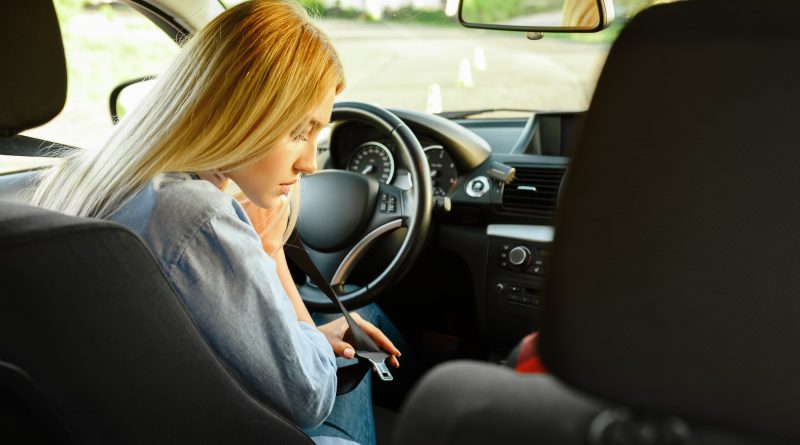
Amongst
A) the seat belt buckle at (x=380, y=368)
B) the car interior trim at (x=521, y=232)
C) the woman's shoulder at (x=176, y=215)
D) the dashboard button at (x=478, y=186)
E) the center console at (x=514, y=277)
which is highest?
the woman's shoulder at (x=176, y=215)

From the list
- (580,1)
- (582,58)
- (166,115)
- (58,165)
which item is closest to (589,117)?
(166,115)

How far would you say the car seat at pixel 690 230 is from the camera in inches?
29.7

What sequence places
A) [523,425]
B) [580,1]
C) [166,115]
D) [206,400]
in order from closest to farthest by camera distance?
1. [523,425]
2. [206,400]
3. [166,115]
4. [580,1]

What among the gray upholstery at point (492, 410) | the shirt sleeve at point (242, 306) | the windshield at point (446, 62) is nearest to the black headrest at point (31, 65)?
the shirt sleeve at point (242, 306)

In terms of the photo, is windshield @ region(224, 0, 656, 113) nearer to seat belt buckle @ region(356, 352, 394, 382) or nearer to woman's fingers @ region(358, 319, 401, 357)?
woman's fingers @ region(358, 319, 401, 357)

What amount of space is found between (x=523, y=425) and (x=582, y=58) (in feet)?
27.3

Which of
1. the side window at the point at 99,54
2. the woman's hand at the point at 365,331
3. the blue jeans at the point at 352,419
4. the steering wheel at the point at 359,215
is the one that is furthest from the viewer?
the side window at the point at 99,54

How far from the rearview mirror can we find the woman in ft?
2.19

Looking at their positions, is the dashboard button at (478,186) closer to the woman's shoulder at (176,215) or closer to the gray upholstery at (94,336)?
the woman's shoulder at (176,215)

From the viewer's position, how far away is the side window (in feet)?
9.04

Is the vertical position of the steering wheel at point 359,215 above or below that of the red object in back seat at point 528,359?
below

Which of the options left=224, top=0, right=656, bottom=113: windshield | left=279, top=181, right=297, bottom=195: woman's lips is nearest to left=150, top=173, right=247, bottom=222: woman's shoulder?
left=279, top=181, right=297, bottom=195: woman's lips

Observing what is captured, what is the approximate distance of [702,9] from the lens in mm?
769

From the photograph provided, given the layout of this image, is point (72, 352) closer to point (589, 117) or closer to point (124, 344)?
point (124, 344)
